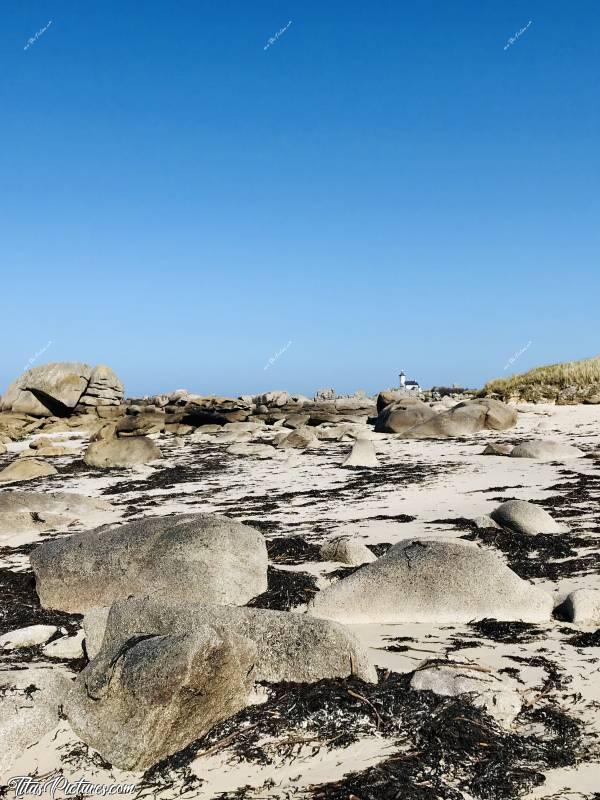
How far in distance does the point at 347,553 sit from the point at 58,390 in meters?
22.4

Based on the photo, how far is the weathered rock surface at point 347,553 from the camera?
558 cm

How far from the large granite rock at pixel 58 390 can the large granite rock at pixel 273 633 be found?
2368cm

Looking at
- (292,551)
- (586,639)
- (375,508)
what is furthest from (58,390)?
(586,639)

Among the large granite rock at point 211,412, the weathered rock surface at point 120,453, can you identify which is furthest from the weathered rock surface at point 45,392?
the weathered rock surface at point 120,453

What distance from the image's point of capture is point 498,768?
8.61ft

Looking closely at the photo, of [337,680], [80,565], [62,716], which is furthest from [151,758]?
[80,565]

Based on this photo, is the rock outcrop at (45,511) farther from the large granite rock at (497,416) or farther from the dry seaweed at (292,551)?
the large granite rock at (497,416)

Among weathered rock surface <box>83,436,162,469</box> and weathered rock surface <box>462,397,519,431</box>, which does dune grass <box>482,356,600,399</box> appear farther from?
weathered rock surface <box>83,436,162,469</box>

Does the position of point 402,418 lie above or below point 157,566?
above

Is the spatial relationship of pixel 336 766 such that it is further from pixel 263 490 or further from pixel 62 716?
pixel 263 490

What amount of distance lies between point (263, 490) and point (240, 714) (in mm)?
6834

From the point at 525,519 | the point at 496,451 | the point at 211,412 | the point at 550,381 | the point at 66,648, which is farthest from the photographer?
the point at 550,381

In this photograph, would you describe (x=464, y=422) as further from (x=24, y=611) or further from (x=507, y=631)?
(x=24, y=611)

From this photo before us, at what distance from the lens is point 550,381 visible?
25.0 m
